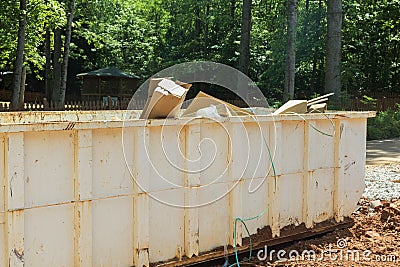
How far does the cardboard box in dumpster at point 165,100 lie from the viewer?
5078 millimetres

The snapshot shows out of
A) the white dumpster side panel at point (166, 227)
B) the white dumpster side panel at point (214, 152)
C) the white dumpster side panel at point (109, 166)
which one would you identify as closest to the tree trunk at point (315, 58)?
the white dumpster side panel at point (214, 152)

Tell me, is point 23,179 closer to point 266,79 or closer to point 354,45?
point 266,79

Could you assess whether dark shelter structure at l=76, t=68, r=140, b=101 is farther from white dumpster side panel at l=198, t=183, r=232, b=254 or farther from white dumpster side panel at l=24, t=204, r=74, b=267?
white dumpster side panel at l=24, t=204, r=74, b=267

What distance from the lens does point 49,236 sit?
4422mm

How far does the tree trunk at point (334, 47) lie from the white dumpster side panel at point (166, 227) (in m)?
21.5

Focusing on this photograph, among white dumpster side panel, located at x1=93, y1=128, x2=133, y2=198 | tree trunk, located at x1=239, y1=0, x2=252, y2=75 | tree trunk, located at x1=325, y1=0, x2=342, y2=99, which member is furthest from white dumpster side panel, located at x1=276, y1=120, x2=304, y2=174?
tree trunk, located at x1=239, y1=0, x2=252, y2=75

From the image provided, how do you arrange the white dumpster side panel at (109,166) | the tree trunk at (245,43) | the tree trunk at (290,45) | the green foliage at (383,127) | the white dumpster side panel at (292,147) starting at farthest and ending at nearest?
1. the tree trunk at (245,43)
2. the tree trunk at (290,45)
3. the green foliage at (383,127)
4. the white dumpster side panel at (292,147)
5. the white dumpster side panel at (109,166)

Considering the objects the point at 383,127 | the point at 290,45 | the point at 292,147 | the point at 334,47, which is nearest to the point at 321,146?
the point at 292,147

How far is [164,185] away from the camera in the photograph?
5.13 meters

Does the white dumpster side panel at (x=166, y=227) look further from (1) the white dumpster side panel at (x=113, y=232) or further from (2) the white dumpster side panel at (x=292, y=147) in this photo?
(2) the white dumpster side panel at (x=292, y=147)

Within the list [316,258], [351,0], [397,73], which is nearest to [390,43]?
[397,73]

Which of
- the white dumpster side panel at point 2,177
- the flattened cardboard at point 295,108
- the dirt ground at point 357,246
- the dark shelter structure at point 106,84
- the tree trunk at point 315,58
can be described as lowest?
the dirt ground at point 357,246

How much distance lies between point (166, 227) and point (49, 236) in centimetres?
113

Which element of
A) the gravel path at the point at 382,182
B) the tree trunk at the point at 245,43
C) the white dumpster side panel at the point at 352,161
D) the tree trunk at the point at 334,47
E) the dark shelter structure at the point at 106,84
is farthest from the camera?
the dark shelter structure at the point at 106,84
